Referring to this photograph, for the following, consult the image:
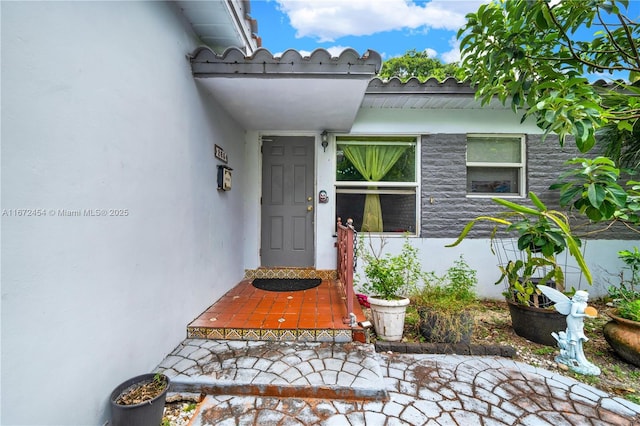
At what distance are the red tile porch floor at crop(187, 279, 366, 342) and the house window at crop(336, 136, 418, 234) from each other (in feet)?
4.54

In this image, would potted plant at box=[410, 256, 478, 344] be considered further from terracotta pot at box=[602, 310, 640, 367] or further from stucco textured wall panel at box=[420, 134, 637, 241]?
stucco textured wall panel at box=[420, 134, 637, 241]

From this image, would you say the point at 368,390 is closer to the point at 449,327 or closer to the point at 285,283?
the point at 449,327

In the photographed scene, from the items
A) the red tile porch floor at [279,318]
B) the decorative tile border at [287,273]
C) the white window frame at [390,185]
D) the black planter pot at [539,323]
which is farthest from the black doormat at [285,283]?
the black planter pot at [539,323]

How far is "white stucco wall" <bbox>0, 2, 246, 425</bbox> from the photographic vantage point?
1.10 meters

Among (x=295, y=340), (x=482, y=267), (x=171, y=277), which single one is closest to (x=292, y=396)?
(x=295, y=340)

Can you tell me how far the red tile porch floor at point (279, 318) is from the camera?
240 cm

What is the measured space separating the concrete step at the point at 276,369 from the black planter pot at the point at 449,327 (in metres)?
0.69

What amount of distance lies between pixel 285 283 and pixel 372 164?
7.41 ft

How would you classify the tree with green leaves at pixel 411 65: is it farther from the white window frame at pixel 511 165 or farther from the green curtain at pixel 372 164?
the green curtain at pixel 372 164

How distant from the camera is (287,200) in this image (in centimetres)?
439

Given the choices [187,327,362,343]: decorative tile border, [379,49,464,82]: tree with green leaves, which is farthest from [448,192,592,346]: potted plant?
[379,49,464,82]: tree with green leaves

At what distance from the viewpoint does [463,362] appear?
228 centimetres

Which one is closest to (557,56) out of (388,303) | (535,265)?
(535,265)

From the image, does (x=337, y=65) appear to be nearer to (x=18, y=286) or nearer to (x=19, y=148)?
Result: (x=19, y=148)
